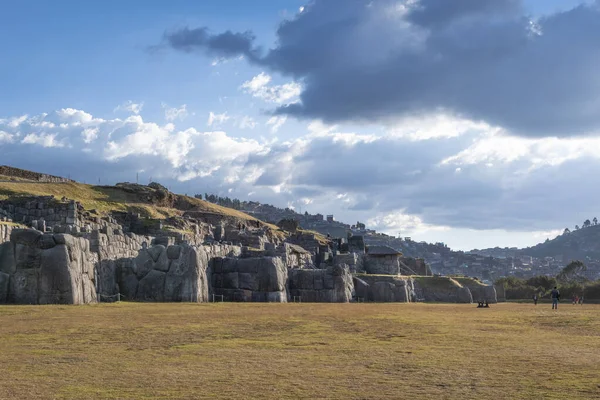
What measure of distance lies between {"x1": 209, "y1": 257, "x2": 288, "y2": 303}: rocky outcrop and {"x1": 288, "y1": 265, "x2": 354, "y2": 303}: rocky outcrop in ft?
15.4

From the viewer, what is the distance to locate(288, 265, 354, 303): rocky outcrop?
58906 mm

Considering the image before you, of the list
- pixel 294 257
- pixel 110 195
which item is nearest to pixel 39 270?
pixel 294 257

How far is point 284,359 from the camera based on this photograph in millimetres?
17875

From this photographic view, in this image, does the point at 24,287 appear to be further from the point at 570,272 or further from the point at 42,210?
the point at 570,272

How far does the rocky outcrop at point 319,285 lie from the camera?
2319 inches

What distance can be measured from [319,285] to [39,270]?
27551 mm

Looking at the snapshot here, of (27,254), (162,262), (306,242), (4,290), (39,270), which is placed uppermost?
(306,242)

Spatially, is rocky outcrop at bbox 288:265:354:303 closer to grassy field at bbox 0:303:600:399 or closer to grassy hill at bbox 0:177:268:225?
grassy field at bbox 0:303:600:399

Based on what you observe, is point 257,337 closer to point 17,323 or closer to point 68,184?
point 17,323

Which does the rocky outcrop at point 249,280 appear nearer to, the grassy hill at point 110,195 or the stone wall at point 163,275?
the stone wall at point 163,275

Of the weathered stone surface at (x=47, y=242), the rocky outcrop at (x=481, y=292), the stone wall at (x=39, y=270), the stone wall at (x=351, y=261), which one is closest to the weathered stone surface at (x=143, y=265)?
the stone wall at (x=39, y=270)

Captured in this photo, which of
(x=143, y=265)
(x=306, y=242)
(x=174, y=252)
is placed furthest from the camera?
(x=306, y=242)

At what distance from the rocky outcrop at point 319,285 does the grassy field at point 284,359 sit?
28.8 meters

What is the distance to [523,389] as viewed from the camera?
13.7m
